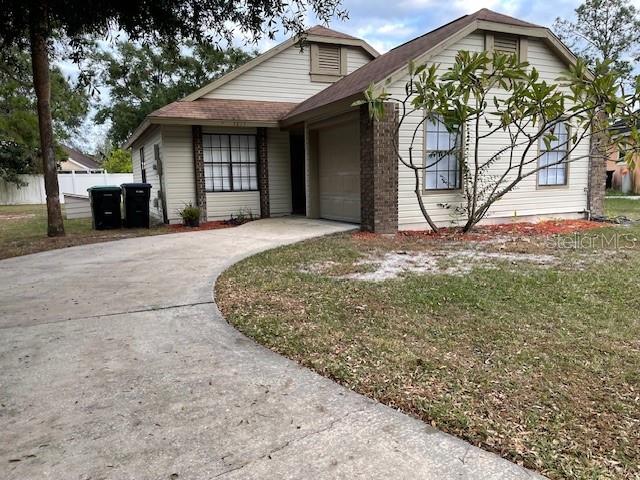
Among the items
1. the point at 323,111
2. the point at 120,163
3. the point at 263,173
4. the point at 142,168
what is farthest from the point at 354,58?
the point at 120,163

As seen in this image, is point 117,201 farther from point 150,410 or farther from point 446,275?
point 150,410

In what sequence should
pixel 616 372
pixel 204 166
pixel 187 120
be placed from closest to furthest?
pixel 616 372
pixel 187 120
pixel 204 166

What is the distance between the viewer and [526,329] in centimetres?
386

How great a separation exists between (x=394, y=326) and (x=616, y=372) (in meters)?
1.61

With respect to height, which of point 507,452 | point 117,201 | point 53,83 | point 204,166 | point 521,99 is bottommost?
point 507,452

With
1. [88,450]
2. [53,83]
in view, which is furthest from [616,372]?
[53,83]

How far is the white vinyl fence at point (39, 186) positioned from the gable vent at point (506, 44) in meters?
24.5

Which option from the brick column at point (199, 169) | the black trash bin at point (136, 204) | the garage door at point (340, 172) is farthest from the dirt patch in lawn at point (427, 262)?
the black trash bin at point (136, 204)

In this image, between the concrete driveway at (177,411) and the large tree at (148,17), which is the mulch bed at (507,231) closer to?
the large tree at (148,17)

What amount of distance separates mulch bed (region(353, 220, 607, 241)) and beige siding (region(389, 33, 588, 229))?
33 cm

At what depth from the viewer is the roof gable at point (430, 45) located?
9.51 meters

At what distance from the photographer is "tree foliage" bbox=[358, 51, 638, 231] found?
313 inches

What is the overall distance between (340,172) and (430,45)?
338 centimetres

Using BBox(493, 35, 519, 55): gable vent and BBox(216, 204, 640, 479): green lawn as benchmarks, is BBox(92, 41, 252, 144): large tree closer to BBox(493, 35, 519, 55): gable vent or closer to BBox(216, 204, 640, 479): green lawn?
BBox(493, 35, 519, 55): gable vent
